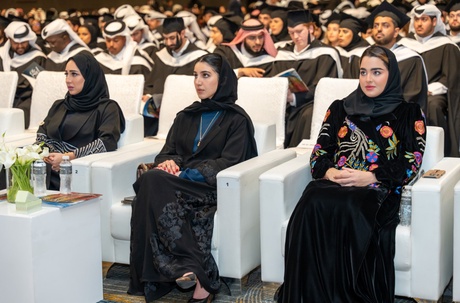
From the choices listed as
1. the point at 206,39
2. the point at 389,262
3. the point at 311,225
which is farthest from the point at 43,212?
the point at 206,39

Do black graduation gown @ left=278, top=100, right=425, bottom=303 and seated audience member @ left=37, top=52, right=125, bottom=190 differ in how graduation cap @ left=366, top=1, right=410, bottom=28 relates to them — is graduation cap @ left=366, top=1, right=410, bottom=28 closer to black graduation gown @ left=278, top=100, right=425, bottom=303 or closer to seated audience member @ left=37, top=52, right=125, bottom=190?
seated audience member @ left=37, top=52, right=125, bottom=190

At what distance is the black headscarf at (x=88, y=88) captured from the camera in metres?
4.99

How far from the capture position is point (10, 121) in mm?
5664

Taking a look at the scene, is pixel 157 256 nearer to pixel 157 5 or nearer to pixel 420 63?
pixel 420 63

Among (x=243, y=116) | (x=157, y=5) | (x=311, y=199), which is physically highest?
(x=157, y=5)

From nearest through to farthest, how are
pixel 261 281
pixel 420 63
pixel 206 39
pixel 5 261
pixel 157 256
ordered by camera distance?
pixel 5 261
pixel 157 256
pixel 261 281
pixel 420 63
pixel 206 39

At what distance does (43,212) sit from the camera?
3.64 meters

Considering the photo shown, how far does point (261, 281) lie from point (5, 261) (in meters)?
1.41

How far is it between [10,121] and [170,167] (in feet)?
5.97

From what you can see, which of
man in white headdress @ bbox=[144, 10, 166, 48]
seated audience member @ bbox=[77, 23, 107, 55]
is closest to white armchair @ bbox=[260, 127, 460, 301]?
seated audience member @ bbox=[77, 23, 107, 55]

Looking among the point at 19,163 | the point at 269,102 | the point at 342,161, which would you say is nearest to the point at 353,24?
the point at 269,102

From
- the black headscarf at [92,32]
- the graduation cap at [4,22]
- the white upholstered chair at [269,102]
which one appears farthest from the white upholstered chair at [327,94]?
the black headscarf at [92,32]

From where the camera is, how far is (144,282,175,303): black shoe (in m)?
4.04

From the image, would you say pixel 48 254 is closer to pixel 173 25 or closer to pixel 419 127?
pixel 419 127
